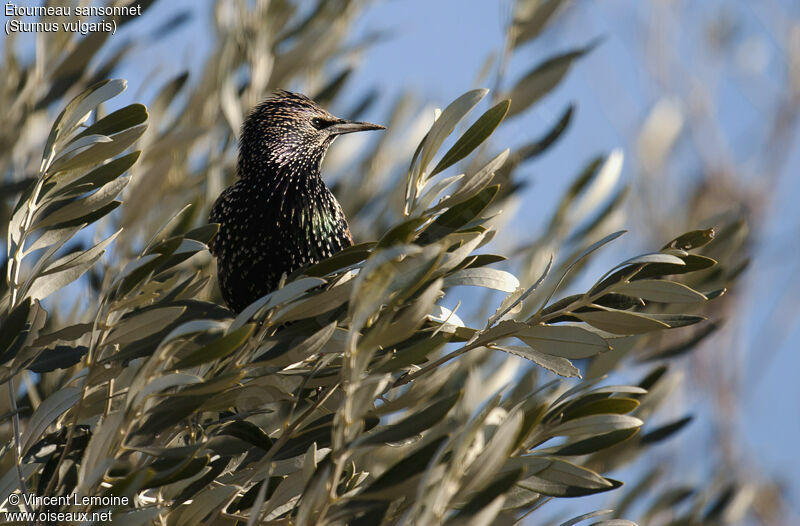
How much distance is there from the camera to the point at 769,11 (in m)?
6.80

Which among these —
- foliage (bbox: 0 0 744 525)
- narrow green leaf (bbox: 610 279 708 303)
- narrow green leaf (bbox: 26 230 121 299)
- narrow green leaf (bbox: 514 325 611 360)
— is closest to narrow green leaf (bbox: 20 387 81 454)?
foliage (bbox: 0 0 744 525)

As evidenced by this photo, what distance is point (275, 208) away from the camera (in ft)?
7.98

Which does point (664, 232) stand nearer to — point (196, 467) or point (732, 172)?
point (732, 172)

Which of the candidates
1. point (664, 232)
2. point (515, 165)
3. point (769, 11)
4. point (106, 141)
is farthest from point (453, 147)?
point (769, 11)

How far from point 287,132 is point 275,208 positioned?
322 mm

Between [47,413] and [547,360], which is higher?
[547,360]

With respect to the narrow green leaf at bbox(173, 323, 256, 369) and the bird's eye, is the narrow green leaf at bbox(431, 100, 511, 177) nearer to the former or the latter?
the narrow green leaf at bbox(173, 323, 256, 369)

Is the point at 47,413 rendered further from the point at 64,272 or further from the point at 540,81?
the point at 540,81

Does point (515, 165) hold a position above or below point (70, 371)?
above

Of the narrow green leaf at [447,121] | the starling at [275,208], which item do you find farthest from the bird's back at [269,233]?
the narrow green leaf at [447,121]

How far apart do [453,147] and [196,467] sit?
0.65 m

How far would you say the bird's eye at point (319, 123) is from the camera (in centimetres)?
275

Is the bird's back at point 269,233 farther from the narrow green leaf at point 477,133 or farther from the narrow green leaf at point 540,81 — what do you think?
the narrow green leaf at point 477,133

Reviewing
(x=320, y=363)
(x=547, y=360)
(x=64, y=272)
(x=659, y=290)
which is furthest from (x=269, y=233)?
(x=659, y=290)
